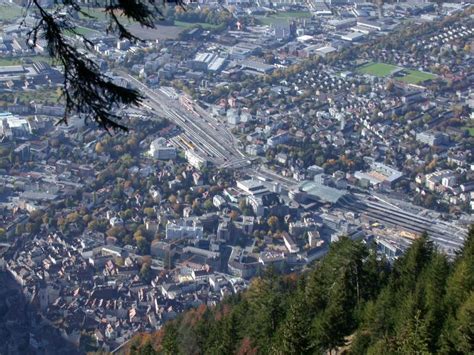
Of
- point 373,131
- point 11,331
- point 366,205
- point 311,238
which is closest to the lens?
point 11,331

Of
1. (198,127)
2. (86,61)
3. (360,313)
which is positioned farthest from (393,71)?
(86,61)

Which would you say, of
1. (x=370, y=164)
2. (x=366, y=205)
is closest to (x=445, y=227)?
(x=366, y=205)

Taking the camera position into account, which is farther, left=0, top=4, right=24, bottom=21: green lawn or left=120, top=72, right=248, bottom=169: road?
left=0, top=4, right=24, bottom=21: green lawn

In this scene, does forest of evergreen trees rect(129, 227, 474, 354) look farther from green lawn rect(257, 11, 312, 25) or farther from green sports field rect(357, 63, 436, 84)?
green lawn rect(257, 11, 312, 25)

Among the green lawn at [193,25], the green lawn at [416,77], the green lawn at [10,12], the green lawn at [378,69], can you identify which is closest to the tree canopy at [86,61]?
the green lawn at [416,77]

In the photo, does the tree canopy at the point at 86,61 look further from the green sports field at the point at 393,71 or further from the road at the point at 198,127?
the green sports field at the point at 393,71

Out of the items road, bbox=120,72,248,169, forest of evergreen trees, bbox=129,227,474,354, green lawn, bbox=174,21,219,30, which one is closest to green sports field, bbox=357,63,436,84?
road, bbox=120,72,248,169

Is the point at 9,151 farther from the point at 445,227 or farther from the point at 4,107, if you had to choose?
the point at 445,227

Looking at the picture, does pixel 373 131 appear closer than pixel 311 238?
No
